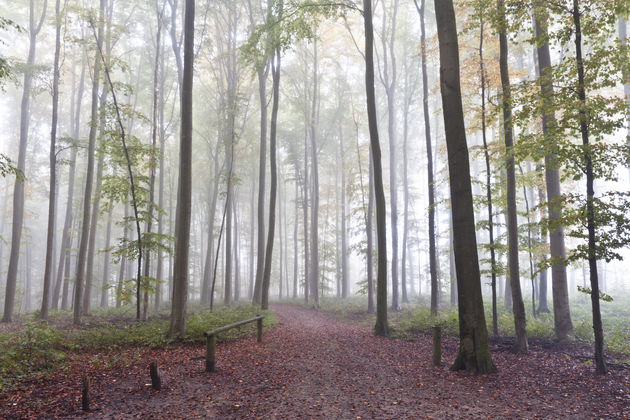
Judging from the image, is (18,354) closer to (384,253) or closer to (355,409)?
(355,409)

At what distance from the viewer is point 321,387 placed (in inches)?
215

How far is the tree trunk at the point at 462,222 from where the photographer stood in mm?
6105

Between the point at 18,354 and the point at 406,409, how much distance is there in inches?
277

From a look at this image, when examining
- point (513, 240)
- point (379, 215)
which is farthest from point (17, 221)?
point (513, 240)

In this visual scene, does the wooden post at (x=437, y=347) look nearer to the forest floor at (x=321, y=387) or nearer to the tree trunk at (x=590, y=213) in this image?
the forest floor at (x=321, y=387)

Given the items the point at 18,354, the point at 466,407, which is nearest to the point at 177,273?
the point at 18,354

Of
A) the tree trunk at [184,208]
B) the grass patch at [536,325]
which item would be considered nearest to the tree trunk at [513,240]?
the grass patch at [536,325]

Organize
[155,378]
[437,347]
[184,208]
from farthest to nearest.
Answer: [184,208]
[437,347]
[155,378]

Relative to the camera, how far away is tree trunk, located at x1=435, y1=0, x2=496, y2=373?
20.0ft

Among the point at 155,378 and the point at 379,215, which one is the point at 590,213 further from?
the point at 155,378

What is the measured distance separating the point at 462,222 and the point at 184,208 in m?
6.82

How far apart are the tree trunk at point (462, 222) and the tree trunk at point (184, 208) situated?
6.32 m

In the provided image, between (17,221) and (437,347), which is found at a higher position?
(17,221)

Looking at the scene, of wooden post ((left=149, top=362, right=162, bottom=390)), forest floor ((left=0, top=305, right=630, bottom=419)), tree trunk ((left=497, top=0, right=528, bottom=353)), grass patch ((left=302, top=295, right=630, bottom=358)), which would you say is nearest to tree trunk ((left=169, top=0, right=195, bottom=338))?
forest floor ((left=0, top=305, right=630, bottom=419))
